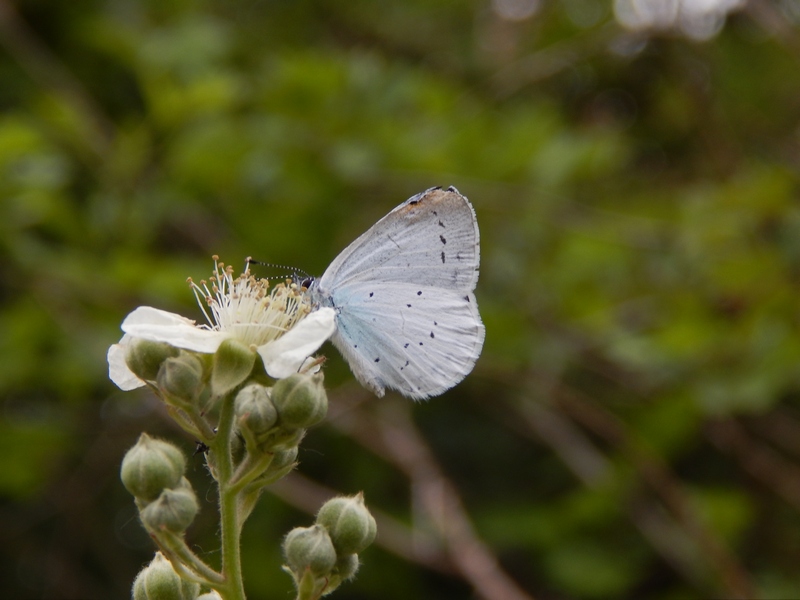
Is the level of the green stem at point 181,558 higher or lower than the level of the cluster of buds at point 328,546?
lower

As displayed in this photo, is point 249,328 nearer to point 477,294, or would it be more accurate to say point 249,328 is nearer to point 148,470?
point 148,470

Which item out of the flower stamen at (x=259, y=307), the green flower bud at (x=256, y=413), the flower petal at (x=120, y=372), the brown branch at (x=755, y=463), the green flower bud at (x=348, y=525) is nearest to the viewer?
the green flower bud at (x=256, y=413)

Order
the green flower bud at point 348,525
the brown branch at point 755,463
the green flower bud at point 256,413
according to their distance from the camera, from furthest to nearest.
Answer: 1. the brown branch at point 755,463
2. the green flower bud at point 348,525
3. the green flower bud at point 256,413

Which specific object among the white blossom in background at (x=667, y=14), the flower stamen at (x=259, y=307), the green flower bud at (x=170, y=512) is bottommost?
the green flower bud at (x=170, y=512)

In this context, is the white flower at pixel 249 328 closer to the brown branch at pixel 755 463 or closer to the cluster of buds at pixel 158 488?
the cluster of buds at pixel 158 488

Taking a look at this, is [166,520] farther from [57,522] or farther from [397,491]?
[57,522]

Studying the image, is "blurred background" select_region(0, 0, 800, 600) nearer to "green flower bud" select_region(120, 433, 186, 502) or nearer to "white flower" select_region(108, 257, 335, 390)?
"white flower" select_region(108, 257, 335, 390)

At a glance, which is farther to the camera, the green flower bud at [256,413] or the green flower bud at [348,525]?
the green flower bud at [348,525]

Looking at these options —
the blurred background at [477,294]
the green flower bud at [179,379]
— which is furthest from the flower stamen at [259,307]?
the blurred background at [477,294]
